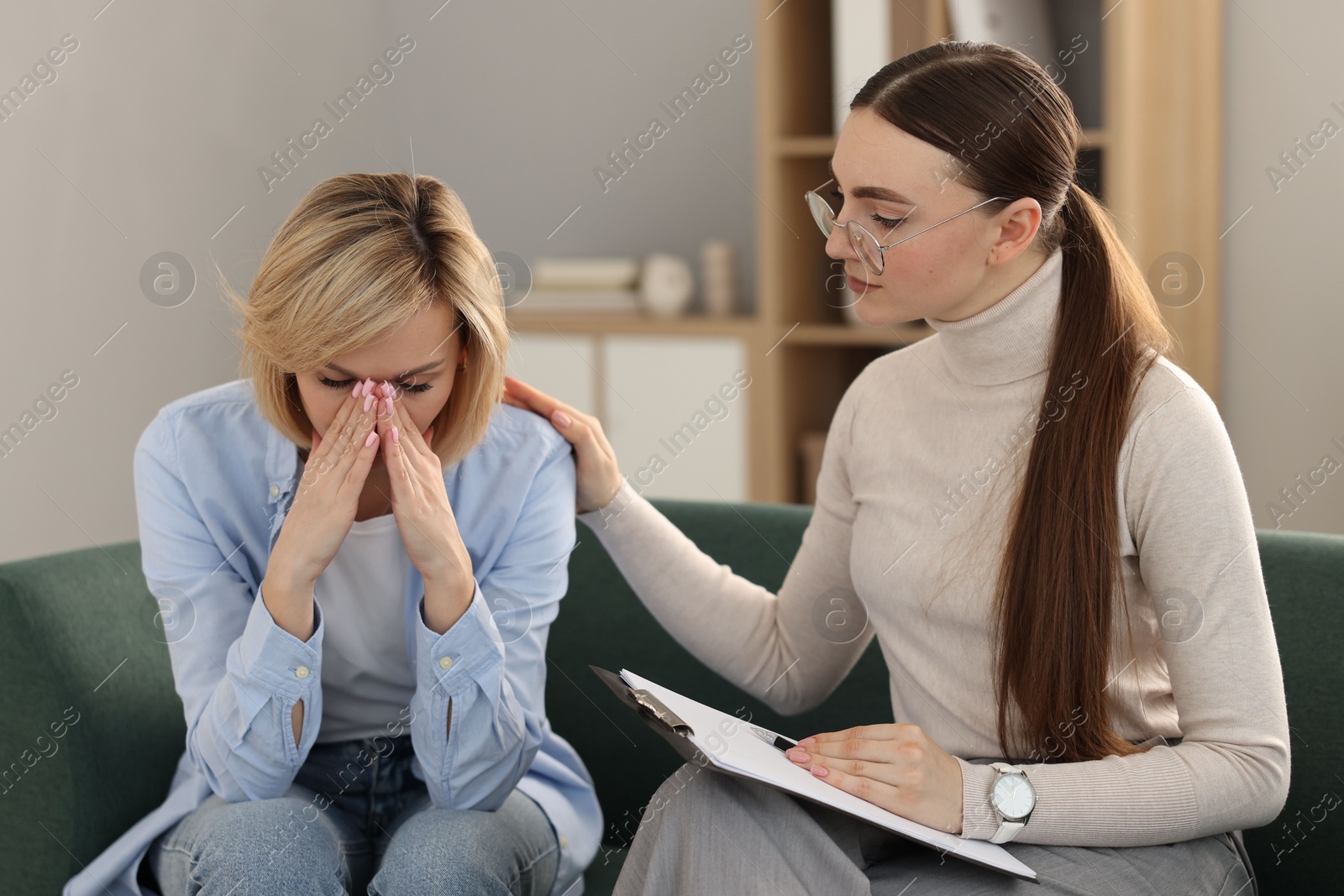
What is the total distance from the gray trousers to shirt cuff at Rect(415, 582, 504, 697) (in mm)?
241

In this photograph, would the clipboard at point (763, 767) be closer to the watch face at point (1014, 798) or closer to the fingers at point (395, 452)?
the watch face at point (1014, 798)

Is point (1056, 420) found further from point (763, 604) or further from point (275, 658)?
point (275, 658)

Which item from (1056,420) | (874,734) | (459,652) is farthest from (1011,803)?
(459,652)

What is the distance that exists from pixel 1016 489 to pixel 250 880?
0.86m

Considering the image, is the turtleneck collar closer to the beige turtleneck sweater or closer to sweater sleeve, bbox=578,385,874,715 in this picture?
the beige turtleneck sweater

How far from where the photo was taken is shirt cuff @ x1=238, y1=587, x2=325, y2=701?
1237mm

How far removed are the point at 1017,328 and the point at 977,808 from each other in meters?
0.49

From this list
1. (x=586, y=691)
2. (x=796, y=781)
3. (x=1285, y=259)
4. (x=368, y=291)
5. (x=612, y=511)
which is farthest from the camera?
(x=1285, y=259)

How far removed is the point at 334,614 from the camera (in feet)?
4.56

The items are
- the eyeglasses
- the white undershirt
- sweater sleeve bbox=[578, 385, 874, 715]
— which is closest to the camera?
the eyeglasses

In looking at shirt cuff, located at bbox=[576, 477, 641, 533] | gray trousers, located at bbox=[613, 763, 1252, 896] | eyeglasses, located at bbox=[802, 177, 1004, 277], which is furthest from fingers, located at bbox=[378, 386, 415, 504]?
eyeglasses, located at bbox=[802, 177, 1004, 277]

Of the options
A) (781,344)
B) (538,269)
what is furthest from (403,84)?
(781,344)

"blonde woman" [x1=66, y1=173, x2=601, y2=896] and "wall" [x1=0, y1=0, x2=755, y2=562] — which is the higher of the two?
"wall" [x1=0, y1=0, x2=755, y2=562]

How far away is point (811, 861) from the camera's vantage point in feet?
3.55
